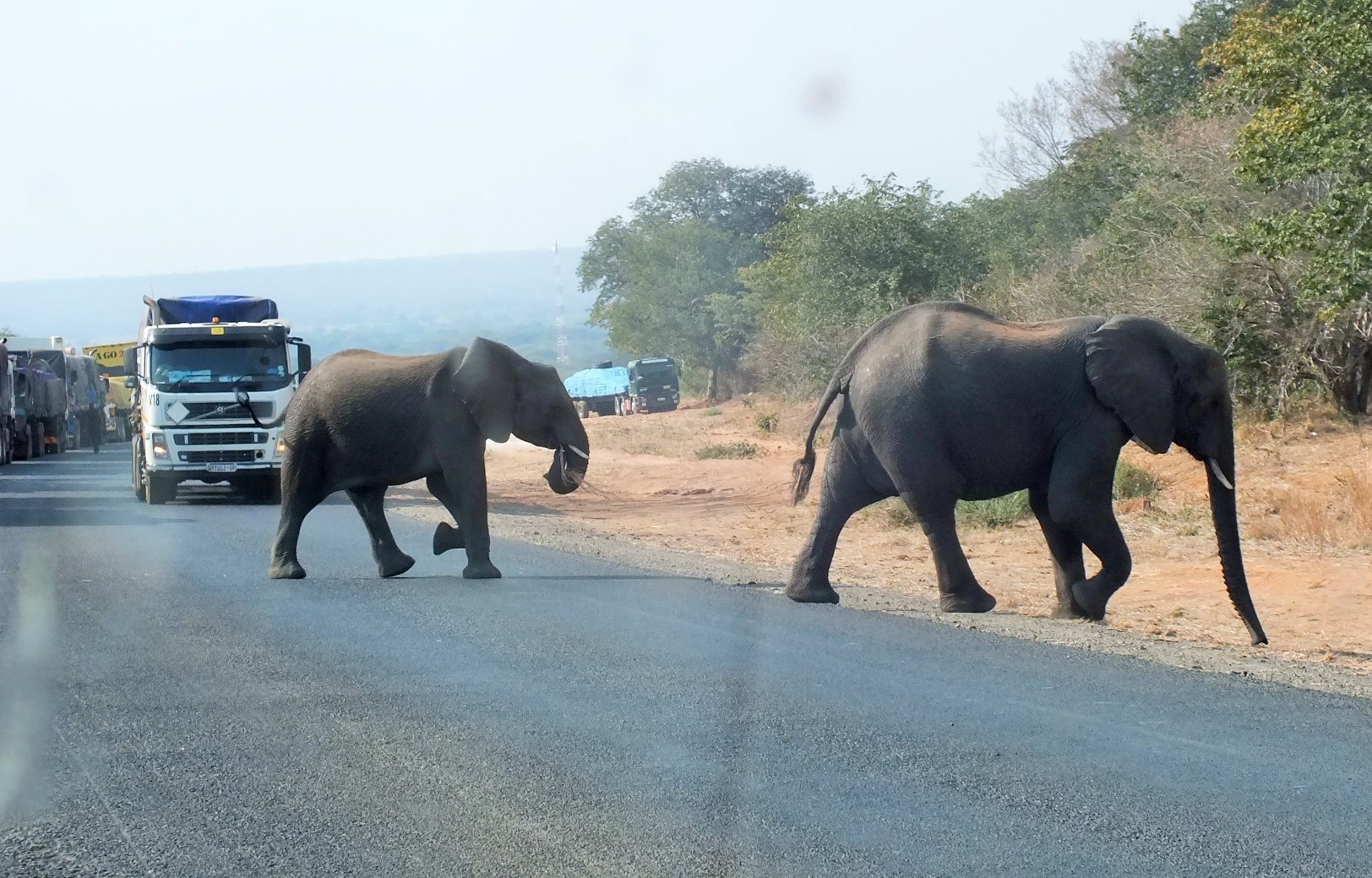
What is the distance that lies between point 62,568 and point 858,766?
10.2 m

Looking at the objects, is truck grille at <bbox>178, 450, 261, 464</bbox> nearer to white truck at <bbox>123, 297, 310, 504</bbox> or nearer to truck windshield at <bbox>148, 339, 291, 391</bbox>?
white truck at <bbox>123, 297, 310, 504</bbox>

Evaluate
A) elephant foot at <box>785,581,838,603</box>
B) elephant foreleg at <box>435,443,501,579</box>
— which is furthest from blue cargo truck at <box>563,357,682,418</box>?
elephant foot at <box>785,581,838,603</box>

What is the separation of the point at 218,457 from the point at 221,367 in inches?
52.5

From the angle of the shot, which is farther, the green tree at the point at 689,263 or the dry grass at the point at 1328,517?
the green tree at the point at 689,263

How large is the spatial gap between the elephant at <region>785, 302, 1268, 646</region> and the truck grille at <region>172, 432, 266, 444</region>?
13.5 metres

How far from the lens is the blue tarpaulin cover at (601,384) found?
6975 centimetres

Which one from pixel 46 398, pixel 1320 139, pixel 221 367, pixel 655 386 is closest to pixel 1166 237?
pixel 1320 139

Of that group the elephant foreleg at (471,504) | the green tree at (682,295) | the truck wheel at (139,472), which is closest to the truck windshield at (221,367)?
the truck wheel at (139,472)

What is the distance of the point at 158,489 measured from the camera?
24609 millimetres

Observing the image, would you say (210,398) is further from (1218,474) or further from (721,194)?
(721,194)

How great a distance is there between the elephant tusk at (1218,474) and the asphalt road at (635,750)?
2246mm

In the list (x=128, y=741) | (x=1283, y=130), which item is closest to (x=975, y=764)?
(x=128, y=741)

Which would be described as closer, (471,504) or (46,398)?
(471,504)

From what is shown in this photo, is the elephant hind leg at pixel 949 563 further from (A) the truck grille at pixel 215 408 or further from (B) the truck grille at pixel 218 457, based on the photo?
(B) the truck grille at pixel 218 457
